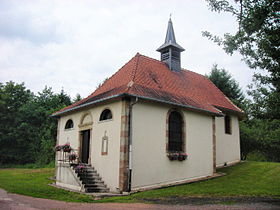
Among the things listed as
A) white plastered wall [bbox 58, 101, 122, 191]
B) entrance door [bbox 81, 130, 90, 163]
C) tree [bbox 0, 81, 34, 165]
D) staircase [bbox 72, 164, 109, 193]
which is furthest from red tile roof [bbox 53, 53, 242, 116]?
tree [bbox 0, 81, 34, 165]

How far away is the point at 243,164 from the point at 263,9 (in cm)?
1415

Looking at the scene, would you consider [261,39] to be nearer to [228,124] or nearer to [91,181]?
[91,181]

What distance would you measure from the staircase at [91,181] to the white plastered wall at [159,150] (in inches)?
61.3

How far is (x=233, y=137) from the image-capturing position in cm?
1992

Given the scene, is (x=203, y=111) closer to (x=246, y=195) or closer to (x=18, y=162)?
(x=246, y=195)

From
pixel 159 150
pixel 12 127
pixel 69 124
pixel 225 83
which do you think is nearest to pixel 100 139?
pixel 159 150

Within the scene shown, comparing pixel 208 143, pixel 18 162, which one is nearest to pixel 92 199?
pixel 208 143

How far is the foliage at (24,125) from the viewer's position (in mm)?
32500

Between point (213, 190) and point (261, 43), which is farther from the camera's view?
point (213, 190)

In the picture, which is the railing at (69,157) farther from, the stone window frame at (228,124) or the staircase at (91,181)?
the stone window frame at (228,124)

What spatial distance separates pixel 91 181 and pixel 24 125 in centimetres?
2343

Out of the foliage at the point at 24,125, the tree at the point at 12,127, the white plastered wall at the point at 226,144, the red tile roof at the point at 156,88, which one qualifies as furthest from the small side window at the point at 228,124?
the tree at the point at 12,127

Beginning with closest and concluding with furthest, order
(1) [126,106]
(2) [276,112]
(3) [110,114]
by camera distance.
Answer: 1. (2) [276,112]
2. (1) [126,106]
3. (3) [110,114]

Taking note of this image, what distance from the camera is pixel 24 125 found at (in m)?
33.1
